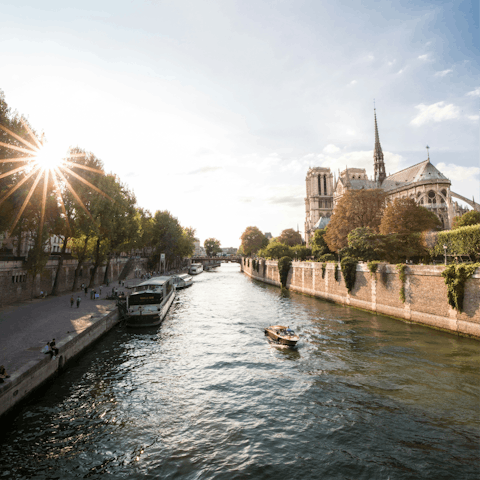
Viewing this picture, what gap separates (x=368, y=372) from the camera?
15.7 meters

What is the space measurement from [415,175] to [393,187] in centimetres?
828

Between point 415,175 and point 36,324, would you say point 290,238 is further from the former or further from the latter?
point 36,324

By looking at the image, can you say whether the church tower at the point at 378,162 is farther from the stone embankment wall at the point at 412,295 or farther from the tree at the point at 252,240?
the stone embankment wall at the point at 412,295

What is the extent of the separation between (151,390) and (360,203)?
147 feet

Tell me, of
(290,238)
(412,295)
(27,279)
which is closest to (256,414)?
(412,295)

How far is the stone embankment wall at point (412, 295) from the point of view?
70.9ft

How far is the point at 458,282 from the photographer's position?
22172 millimetres

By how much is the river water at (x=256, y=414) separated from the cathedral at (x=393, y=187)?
46902mm

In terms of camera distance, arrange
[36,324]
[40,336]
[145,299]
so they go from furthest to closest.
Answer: [145,299], [36,324], [40,336]

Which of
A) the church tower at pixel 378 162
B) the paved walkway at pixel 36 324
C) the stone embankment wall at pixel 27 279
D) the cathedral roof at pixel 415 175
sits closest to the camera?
the paved walkway at pixel 36 324

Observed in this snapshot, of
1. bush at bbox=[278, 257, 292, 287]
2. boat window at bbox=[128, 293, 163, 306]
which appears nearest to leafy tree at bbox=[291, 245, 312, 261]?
bush at bbox=[278, 257, 292, 287]

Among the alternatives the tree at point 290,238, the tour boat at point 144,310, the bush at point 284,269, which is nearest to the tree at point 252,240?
the tree at point 290,238

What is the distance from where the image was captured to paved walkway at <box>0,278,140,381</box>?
13902 millimetres

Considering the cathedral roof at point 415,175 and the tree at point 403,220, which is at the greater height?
the cathedral roof at point 415,175
